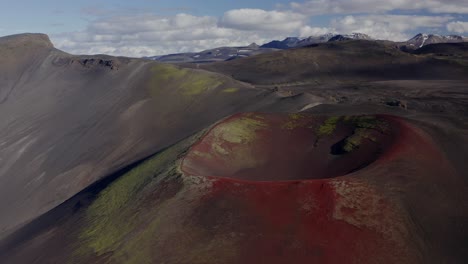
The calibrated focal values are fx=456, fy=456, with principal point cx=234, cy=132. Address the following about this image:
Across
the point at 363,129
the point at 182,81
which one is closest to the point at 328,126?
the point at 363,129

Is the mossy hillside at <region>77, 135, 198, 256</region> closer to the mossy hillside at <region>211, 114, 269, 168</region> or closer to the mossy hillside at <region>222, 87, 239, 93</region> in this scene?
the mossy hillside at <region>211, 114, 269, 168</region>

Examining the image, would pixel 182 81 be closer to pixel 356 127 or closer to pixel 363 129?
pixel 356 127

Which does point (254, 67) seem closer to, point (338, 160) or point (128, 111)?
point (128, 111)

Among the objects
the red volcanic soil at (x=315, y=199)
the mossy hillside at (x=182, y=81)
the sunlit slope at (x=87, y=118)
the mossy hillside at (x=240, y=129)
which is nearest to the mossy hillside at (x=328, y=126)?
the red volcanic soil at (x=315, y=199)

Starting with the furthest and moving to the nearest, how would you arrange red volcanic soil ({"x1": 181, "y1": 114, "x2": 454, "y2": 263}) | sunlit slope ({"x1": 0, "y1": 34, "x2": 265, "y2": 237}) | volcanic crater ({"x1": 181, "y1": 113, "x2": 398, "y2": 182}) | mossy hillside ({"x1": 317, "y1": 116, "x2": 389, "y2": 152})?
sunlit slope ({"x1": 0, "y1": 34, "x2": 265, "y2": 237}) < mossy hillside ({"x1": 317, "y1": 116, "x2": 389, "y2": 152}) < volcanic crater ({"x1": 181, "y1": 113, "x2": 398, "y2": 182}) < red volcanic soil ({"x1": 181, "y1": 114, "x2": 454, "y2": 263})

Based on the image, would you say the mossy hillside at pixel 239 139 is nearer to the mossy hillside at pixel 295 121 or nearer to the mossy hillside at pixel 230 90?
the mossy hillside at pixel 295 121

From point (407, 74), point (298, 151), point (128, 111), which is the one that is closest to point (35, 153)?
point (128, 111)

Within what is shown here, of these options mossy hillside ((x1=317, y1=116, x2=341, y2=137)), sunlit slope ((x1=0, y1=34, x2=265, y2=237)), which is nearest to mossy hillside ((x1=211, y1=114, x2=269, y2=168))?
mossy hillside ((x1=317, y1=116, x2=341, y2=137))
